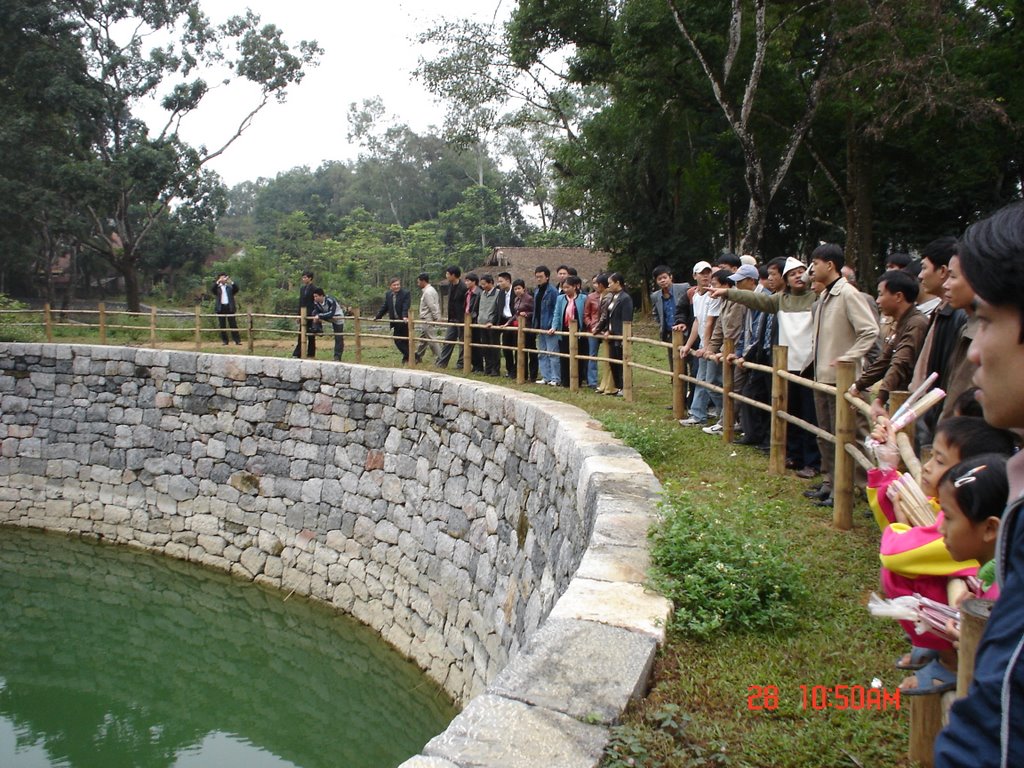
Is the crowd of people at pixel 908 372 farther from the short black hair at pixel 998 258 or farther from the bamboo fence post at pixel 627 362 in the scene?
the bamboo fence post at pixel 627 362

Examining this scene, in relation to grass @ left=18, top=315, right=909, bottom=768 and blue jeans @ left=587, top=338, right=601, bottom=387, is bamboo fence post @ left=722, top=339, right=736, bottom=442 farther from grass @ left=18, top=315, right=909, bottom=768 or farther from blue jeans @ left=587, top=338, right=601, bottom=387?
blue jeans @ left=587, top=338, right=601, bottom=387

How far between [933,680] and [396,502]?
7.02m

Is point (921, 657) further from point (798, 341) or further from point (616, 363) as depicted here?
point (616, 363)

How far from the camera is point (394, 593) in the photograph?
8422 mm

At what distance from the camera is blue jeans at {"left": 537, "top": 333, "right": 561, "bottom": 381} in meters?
9.83

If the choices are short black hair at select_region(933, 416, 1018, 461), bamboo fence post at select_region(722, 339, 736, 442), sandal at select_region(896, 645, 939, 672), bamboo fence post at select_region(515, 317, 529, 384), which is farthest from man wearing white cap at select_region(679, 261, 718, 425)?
sandal at select_region(896, 645, 939, 672)

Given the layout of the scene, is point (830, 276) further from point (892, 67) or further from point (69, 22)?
point (69, 22)

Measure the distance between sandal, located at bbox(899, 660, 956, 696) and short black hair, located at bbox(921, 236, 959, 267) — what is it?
262cm

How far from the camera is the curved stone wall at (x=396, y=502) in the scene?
2.72 metres

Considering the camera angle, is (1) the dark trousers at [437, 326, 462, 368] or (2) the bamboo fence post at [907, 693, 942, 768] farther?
(1) the dark trousers at [437, 326, 462, 368]

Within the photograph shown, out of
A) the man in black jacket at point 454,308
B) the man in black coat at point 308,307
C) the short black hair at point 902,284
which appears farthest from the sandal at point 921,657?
the man in black coat at point 308,307

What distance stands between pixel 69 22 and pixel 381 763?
22.3 metres
